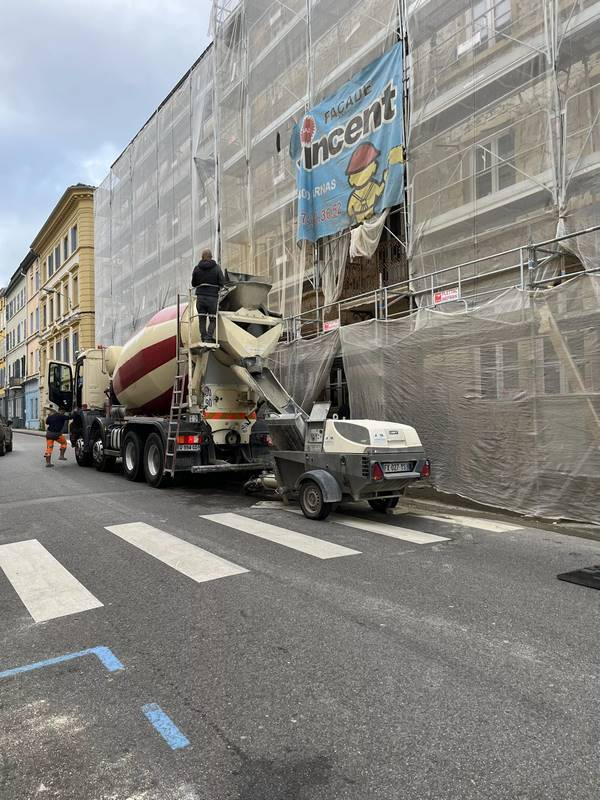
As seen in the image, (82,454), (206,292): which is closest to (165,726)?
(206,292)

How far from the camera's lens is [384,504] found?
846cm

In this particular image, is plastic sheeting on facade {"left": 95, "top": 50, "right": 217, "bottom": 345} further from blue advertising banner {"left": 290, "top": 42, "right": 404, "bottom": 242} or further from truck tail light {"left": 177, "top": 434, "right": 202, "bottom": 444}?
truck tail light {"left": 177, "top": 434, "right": 202, "bottom": 444}

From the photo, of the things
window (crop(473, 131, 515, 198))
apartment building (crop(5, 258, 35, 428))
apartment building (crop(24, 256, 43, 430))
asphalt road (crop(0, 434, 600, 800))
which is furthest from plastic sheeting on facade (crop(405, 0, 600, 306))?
apartment building (crop(5, 258, 35, 428))

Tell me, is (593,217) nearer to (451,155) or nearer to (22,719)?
(451,155)

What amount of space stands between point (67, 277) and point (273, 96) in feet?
102

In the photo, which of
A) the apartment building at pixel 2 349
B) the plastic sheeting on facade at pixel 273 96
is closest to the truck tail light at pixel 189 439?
the plastic sheeting on facade at pixel 273 96

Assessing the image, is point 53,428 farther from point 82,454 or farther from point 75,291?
point 75,291

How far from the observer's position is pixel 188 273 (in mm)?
20000

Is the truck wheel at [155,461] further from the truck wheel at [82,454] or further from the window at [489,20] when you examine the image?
the window at [489,20]

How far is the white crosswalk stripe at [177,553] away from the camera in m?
5.35

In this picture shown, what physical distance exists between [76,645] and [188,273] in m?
17.5

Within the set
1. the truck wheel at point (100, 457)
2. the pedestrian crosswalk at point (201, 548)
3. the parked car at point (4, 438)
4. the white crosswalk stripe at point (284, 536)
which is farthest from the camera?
the parked car at point (4, 438)

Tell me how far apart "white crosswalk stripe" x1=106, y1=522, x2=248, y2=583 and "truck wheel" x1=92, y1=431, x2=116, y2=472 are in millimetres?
6993

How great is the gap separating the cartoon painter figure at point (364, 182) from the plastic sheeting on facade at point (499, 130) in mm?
927
